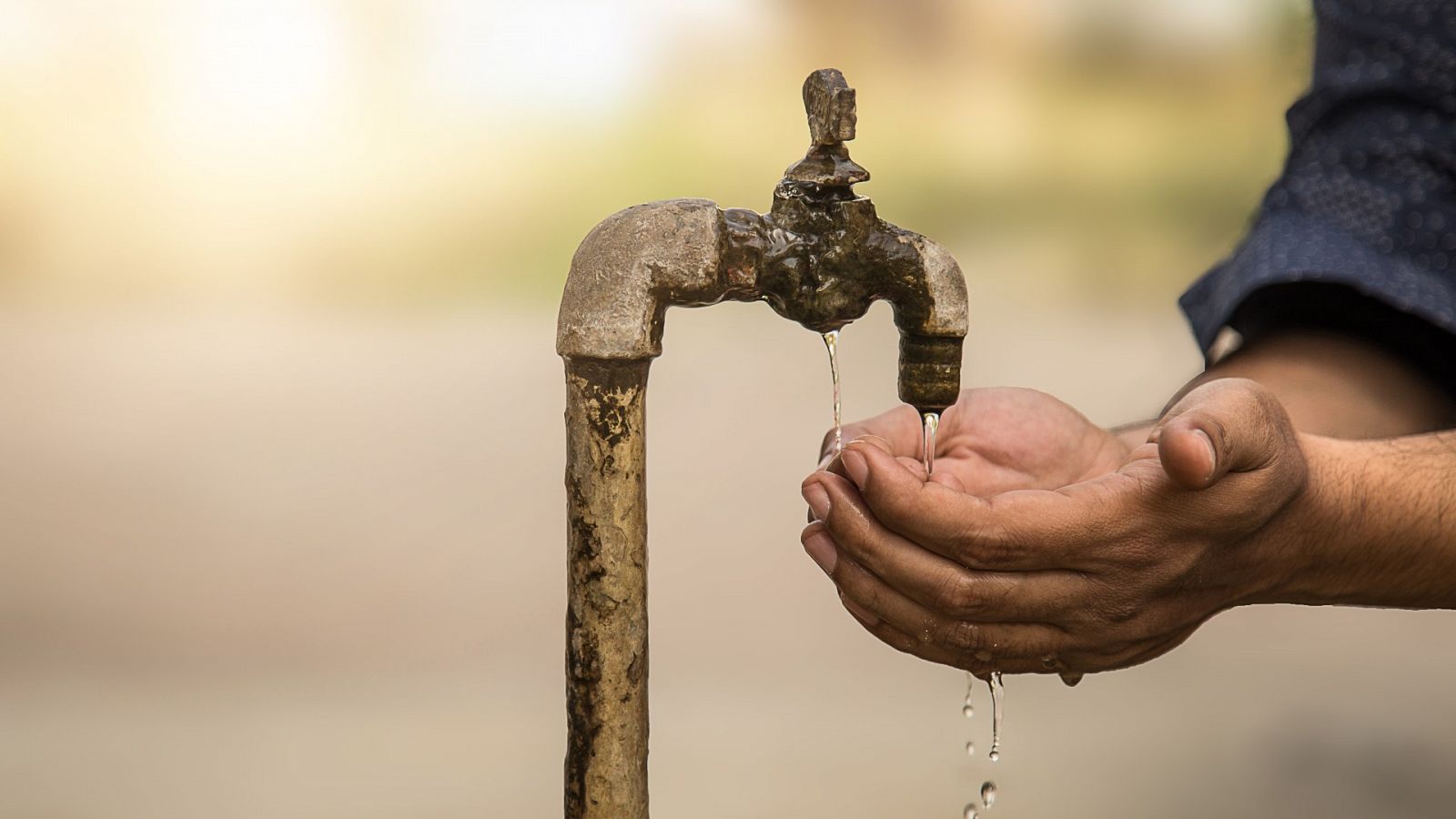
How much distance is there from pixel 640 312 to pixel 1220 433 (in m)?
0.38

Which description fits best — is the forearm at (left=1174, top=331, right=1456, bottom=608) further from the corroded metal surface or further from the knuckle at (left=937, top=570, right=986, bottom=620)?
the corroded metal surface

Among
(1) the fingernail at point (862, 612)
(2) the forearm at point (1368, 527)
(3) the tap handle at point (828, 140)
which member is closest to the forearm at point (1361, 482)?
(2) the forearm at point (1368, 527)

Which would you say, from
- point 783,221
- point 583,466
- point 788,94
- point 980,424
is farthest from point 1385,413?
point 788,94

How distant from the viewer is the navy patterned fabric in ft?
3.85

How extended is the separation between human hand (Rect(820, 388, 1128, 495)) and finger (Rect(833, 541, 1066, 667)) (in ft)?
0.48

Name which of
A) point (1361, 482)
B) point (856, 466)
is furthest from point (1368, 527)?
point (856, 466)

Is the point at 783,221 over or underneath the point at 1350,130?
underneath

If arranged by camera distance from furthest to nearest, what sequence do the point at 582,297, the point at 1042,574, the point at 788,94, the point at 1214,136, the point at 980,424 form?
the point at 1214,136 → the point at 788,94 → the point at 980,424 → the point at 1042,574 → the point at 582,297

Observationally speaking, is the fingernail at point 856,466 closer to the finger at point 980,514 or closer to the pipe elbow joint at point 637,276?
the finger at point 980,514

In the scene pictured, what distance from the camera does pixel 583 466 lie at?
860 mm

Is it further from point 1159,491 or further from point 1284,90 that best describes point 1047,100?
point 1159,491

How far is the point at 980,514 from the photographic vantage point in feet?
3.12

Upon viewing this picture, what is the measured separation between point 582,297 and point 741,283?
0.10 meters

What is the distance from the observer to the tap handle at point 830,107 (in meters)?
0.86
